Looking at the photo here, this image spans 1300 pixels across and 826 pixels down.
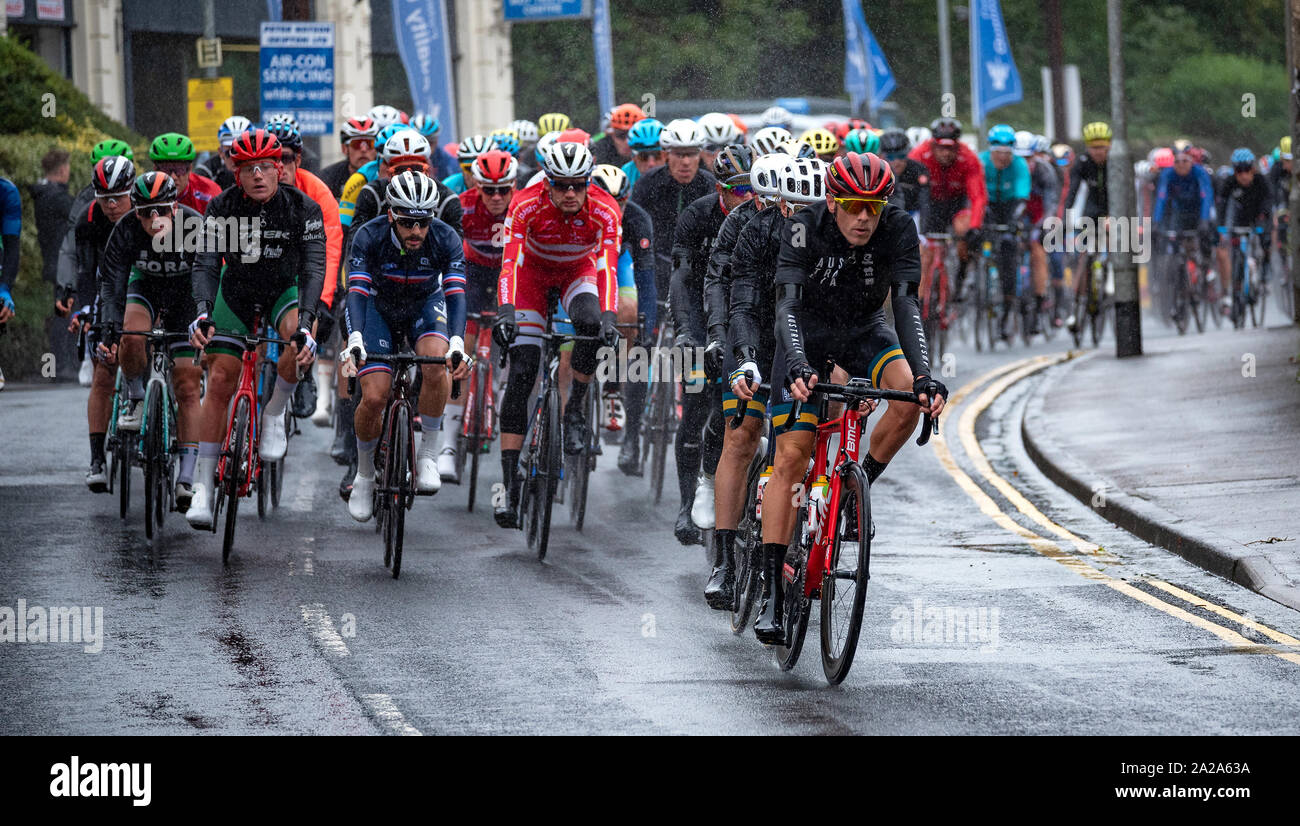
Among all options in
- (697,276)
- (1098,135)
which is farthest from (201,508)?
(1098,135)

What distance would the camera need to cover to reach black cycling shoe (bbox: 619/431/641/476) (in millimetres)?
14172

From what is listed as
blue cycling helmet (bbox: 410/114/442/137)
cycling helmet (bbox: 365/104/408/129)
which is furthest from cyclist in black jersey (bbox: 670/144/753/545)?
blue cycling helmet (bbox: 410/114/442/137)

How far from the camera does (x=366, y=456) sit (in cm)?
1119

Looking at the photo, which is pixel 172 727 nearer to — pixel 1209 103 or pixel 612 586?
pixel 612 586

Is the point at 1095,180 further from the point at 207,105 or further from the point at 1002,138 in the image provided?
the point at 207,105

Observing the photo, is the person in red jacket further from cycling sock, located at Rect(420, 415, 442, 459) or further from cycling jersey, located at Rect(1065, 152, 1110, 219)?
cycling sock, located at Rect(420, 415, 442, 459)

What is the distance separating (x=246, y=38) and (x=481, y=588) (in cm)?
2689

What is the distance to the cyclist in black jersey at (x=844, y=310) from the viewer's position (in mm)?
8117

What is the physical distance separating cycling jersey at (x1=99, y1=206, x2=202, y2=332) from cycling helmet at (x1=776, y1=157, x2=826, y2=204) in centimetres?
448

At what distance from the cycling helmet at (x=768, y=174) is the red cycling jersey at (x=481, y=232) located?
464 cm

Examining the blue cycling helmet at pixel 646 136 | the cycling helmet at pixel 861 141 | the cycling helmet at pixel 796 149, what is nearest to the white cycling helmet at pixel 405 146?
the blue cycling helmet at pixel 646 136

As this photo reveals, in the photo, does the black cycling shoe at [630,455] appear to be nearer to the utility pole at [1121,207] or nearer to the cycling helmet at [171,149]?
the cycling helmet at [171,149]
